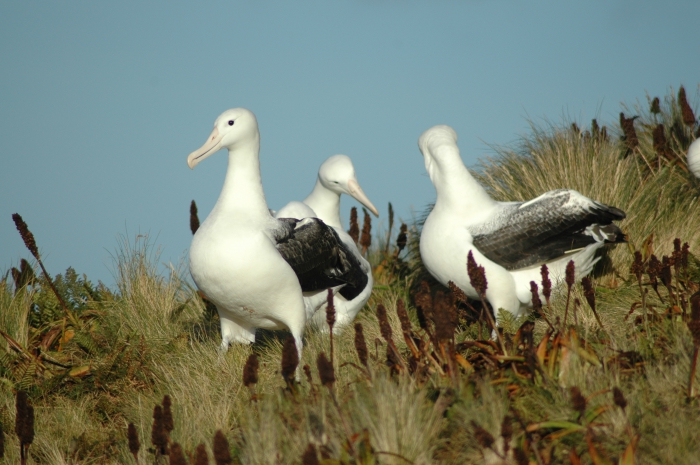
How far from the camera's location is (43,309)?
280 inches

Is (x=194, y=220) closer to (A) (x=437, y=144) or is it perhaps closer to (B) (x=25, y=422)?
(A) (x=437, y=144)

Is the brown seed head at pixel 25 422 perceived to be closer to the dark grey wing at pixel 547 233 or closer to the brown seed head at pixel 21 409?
the brown seed head at pixel 21 409

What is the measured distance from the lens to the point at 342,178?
7.82m

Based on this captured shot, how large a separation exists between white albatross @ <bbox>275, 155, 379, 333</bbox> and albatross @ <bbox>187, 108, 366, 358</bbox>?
0.31m

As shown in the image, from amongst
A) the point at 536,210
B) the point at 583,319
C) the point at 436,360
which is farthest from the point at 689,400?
the point at 536,210

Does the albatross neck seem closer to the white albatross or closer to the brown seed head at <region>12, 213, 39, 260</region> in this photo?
the white albatross

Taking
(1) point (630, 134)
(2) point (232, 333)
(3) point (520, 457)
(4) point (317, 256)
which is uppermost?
(1) point (630, 134)

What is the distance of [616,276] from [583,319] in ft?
5.99

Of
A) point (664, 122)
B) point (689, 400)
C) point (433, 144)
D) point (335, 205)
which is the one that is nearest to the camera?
point (689, 400)

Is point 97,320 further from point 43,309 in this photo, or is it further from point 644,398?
point 644,398

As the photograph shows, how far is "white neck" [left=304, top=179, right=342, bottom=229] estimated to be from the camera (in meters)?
8.10

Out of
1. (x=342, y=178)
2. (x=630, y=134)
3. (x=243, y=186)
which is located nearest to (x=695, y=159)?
(x=630, y=134)

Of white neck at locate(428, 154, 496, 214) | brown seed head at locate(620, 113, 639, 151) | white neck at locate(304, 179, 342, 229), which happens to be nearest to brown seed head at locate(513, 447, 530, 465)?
white neck at locate(428, 154, 496, 214)

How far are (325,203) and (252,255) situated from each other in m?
2.74
